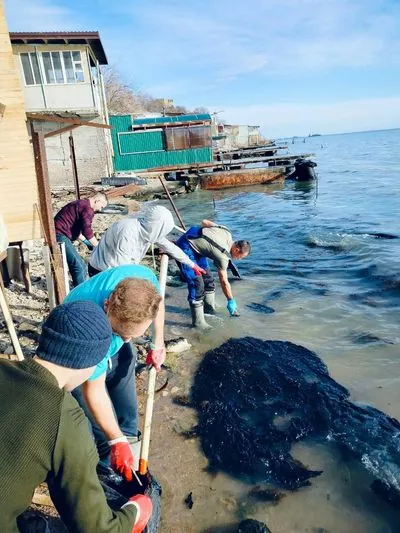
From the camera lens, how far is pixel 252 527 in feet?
8.80

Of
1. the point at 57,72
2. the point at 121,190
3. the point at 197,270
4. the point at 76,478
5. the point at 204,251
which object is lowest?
the point at 197,270

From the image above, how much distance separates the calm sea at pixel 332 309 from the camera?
2.94 metres

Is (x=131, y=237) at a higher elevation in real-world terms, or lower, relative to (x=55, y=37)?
lower

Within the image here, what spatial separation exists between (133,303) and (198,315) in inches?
150

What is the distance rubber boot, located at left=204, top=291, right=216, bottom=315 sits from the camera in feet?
20.8

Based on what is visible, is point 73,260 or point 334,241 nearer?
point 73,260

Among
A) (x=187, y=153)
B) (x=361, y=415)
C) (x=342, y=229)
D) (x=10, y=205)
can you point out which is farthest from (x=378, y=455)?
(x=187, y=153)

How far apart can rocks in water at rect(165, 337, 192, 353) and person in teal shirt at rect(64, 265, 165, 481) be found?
5.73 feet

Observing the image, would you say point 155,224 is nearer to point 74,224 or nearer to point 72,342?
point 74,224

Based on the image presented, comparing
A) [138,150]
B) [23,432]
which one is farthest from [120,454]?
[138,150]

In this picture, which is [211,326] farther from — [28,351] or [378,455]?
[378,455]

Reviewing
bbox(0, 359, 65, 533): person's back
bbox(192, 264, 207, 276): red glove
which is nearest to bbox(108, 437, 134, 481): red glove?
bbox(0, 359, 65, 533): person's back

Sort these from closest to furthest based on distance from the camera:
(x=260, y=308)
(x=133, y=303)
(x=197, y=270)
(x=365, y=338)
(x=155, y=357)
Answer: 1. (x=133, y=303)
2. (x=155, y=357)
3. (x=197, y=270)
4. (x=365, y=338)
5. (x=260, y=308)

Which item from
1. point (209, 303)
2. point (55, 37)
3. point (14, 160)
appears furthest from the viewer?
point (55, 37)
